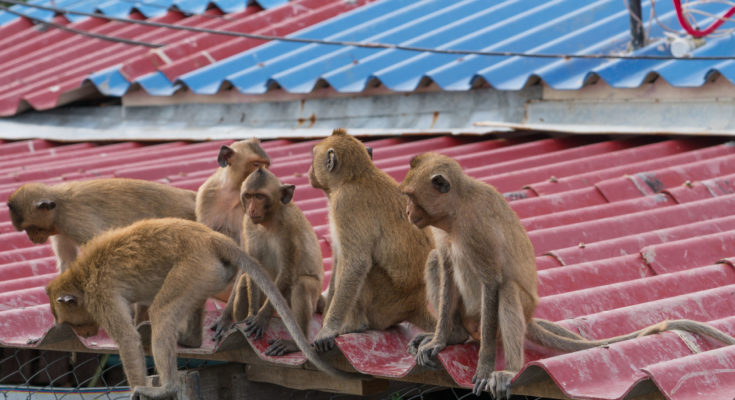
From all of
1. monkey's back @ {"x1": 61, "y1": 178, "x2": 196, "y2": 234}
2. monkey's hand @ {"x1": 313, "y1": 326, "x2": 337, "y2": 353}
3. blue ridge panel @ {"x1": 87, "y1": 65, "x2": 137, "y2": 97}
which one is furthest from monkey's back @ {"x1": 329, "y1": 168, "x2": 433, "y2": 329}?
blue ridge panel @ {"x1": 87, "y1": 65, "x2": 137, "y2": 97}

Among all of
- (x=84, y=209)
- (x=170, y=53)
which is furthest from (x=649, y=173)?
(x=170, y=53)

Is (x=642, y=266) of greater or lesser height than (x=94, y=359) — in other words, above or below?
above

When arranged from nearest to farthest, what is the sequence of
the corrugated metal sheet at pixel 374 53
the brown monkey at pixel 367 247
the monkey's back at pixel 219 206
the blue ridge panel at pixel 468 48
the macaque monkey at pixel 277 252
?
the brown monkey at pixel 367 247
the macaque monkey at pixel 277 252
the monkey's back at pixel 219 206
the blue ridge panel at pixel 468 48
the corrugated metal sheet at pixel 374 53

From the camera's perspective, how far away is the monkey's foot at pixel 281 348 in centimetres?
435

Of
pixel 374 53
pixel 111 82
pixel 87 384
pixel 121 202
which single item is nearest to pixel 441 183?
pixel 121 202

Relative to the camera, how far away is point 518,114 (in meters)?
7.96

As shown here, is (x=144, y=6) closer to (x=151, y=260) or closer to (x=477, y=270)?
(x=151, y=260)

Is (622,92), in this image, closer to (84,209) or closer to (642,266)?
(642,266)

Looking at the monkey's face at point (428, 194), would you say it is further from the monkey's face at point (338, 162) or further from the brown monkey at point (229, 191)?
the brown monkey at point (229, 191)

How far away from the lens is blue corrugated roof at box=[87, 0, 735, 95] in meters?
7.80

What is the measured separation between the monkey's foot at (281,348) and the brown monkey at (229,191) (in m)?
1.24

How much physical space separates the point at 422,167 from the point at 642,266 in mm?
1417

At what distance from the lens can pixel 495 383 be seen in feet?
11.9

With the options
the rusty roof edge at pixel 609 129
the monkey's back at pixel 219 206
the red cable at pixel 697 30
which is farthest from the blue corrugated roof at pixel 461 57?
the monkey's back at pixel 219 206
